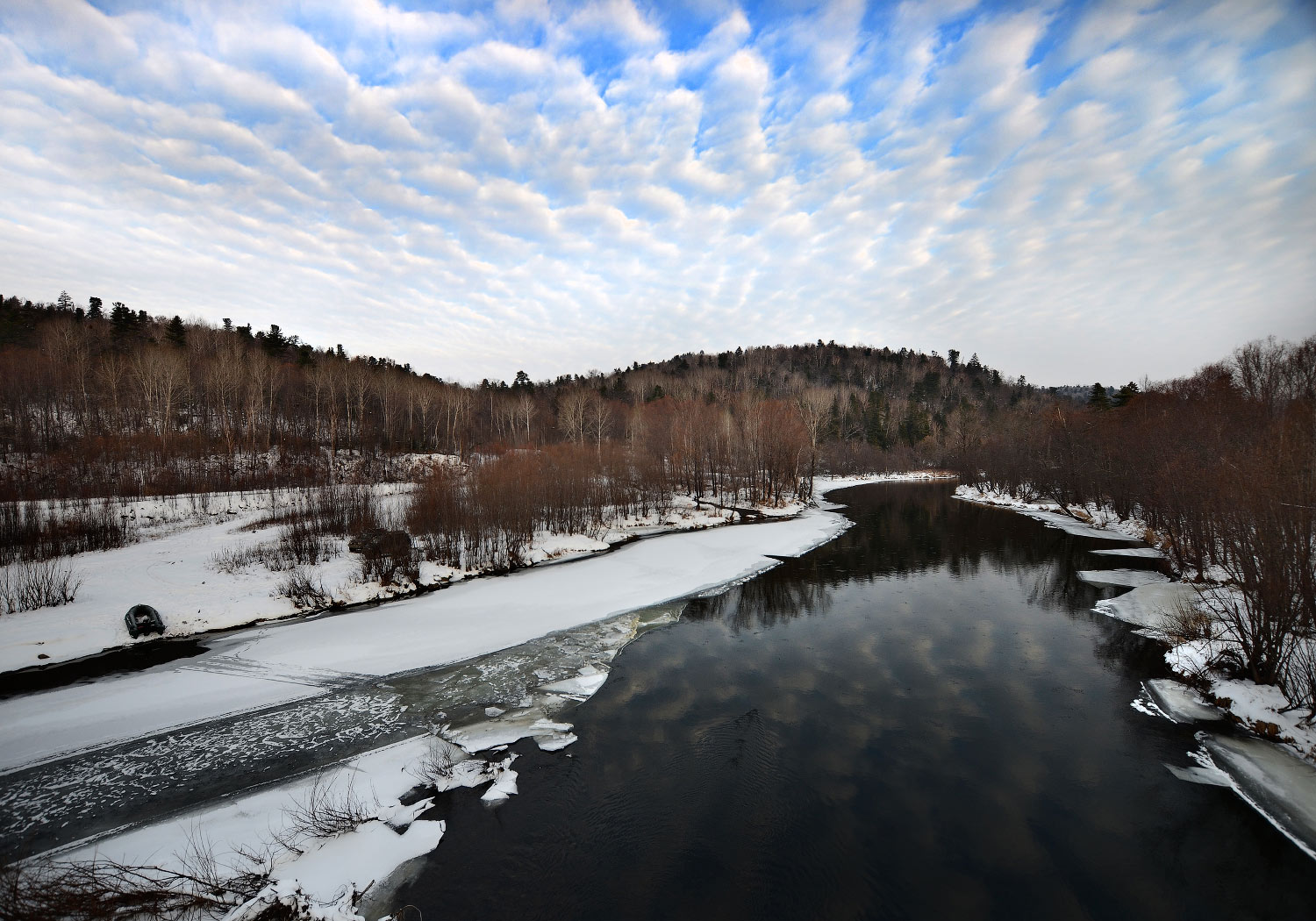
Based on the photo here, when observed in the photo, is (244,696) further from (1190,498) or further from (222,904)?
(1190,498)

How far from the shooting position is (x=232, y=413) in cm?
4041

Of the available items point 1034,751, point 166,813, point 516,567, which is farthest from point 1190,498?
point 166,813

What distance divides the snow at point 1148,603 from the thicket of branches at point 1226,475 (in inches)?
32.9

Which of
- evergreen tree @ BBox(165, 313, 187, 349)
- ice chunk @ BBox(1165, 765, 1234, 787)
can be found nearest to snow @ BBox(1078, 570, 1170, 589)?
ice chunk @ BBox(1165, 765, 1234, 787)

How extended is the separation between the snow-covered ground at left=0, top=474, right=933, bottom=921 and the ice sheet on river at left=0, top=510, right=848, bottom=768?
1.7 inches

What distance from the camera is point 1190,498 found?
1578 centimetres

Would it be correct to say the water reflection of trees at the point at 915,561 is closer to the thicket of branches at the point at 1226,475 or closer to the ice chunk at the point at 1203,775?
the thicket of branches at the point at 1226,475

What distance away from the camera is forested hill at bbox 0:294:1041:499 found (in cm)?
2992

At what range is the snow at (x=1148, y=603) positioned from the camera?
13.5 m

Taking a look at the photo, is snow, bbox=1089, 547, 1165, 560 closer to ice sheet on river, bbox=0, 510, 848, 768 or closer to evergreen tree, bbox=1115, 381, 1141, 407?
ice sheet on river, bbox=0, 510, 848, 768

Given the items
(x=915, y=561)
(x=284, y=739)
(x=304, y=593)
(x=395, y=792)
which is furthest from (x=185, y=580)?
(x=915, y=561)

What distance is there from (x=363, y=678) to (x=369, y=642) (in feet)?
7.56

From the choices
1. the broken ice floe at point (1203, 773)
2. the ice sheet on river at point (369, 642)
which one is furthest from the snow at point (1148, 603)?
the ice sheet on river at point (369, 642)

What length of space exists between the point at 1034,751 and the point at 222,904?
10790mm
